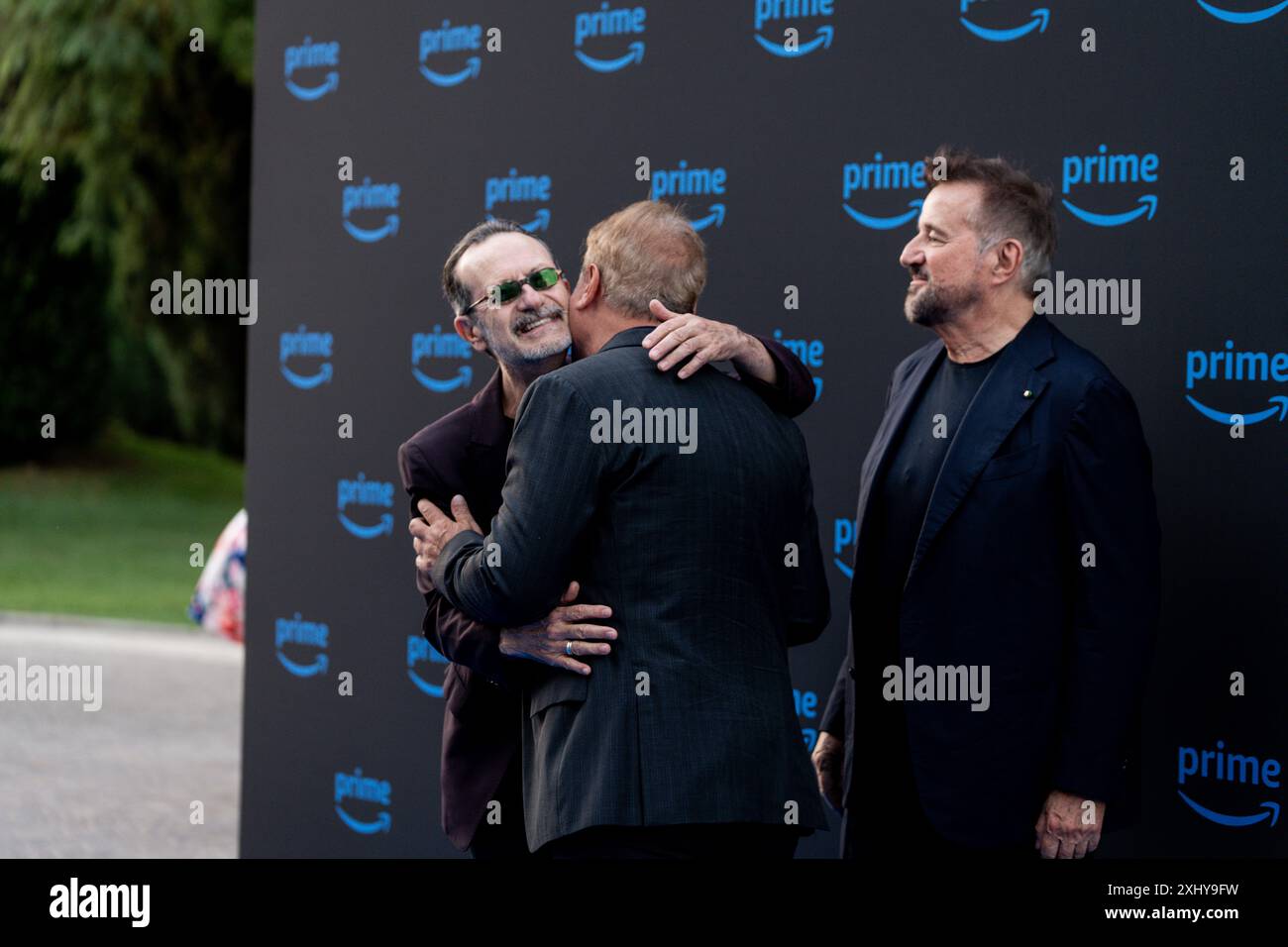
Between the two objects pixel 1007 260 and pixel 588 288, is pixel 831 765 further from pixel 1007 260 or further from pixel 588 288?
pixel 588 288

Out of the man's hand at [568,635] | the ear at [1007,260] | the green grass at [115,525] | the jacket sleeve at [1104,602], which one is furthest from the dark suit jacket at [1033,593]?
the green grass at [115,525]

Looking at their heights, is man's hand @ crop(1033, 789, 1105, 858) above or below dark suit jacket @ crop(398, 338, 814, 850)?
below

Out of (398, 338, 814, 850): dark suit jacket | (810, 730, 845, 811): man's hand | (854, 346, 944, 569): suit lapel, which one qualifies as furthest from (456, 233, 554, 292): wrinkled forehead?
(810, 730, 845, 811): man's hand

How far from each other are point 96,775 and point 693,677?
6.77 m

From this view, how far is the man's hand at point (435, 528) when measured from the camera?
11.0 feet

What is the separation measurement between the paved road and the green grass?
290cm

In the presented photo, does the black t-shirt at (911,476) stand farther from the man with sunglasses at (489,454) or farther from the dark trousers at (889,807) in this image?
the man with sunglasses at (489,454)

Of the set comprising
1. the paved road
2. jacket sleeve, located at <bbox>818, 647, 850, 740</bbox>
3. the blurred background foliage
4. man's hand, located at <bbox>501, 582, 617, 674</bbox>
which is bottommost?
the paved road

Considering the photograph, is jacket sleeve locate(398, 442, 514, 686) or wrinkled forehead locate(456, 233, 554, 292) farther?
wrinkled forehead locate(456, 233, 554, 292)

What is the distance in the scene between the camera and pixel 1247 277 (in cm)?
398

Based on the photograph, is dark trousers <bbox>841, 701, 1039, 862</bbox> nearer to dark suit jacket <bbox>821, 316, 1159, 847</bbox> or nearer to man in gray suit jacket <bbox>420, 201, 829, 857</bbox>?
dark suit jacket <bbox>821, 316, 1159, 847</bbox>

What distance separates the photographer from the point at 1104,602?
3.43 meters

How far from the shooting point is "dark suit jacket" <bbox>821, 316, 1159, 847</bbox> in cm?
343

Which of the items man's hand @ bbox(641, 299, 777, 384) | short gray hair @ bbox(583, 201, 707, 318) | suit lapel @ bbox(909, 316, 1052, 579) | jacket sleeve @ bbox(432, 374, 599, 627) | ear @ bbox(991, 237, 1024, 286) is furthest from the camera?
ear @ bbox(991, 237, 1024, 286)
